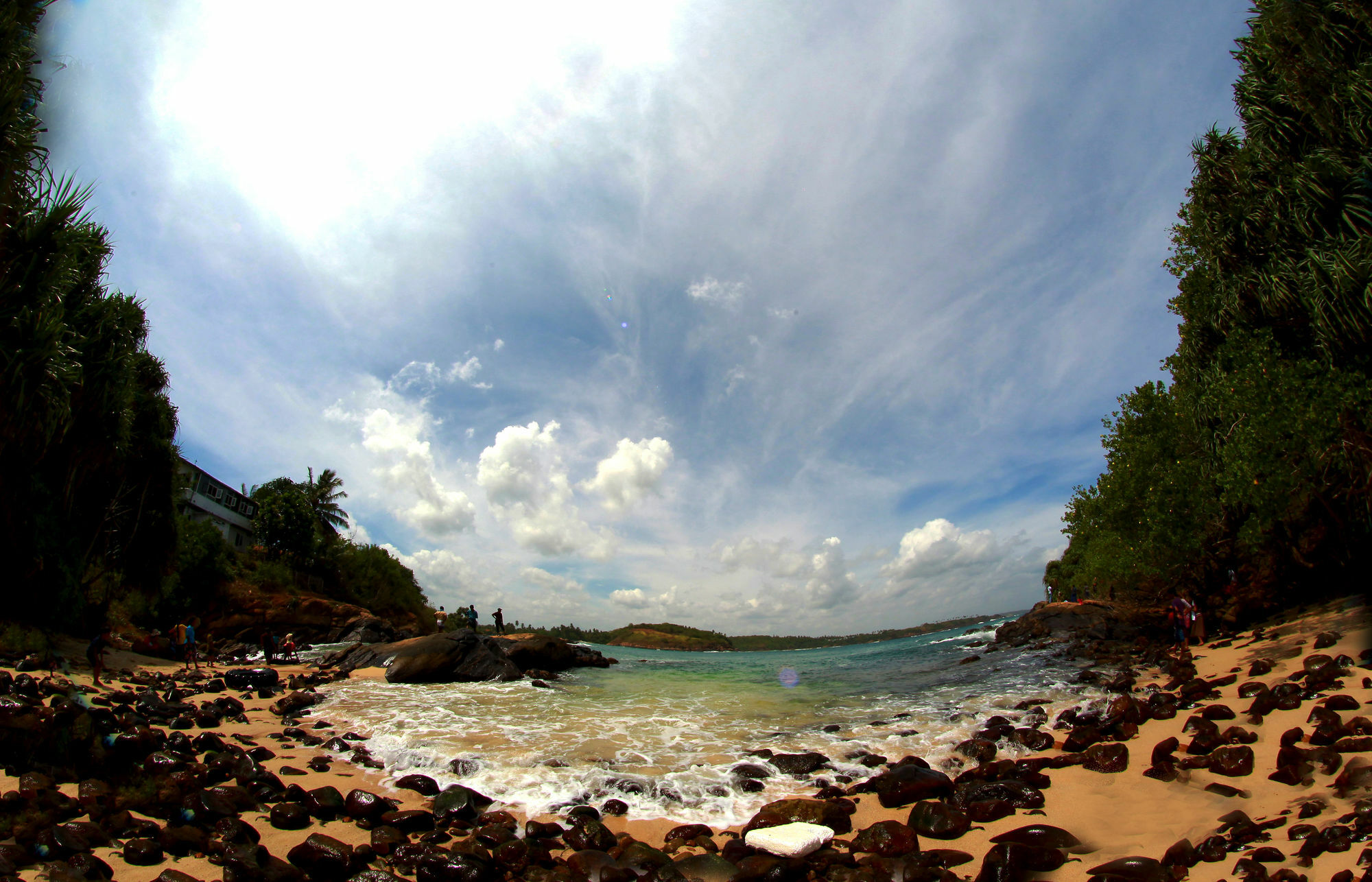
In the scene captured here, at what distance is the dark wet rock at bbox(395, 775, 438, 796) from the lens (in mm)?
8852

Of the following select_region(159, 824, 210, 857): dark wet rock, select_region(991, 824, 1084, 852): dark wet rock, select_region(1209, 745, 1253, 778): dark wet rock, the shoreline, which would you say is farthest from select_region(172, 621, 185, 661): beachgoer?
select_region(1209, 745, 1253, 778): dark wet rock

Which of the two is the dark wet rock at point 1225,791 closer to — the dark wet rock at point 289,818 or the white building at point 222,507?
the dark wet rock at point 289,818

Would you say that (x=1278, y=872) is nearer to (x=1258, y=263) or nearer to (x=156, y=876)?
(x=156, y=876)

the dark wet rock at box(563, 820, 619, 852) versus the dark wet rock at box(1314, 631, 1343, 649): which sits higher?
the dark wet rock at box(1314, 631, 1343, 649)

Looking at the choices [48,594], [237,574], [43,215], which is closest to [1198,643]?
[43,215]

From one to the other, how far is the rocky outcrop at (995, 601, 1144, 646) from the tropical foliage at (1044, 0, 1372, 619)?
731 centimetres

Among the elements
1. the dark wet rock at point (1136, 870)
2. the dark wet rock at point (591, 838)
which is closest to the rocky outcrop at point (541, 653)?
the dark wet rock at point (591, 838)

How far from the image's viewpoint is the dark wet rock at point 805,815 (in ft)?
24.5

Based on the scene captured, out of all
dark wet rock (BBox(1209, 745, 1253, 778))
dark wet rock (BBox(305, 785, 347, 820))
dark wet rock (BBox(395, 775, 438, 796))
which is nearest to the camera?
dark wet rock (BBox(1209, 745, 1253, 778))

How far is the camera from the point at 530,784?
950 cm

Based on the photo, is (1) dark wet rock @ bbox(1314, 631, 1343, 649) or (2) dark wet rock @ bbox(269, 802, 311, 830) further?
(1) dark wet rock @ bbox(1314, 631, 1343, 649)

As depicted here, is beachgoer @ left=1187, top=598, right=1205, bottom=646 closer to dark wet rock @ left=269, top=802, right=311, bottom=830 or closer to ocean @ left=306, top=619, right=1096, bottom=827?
ocean @ left=306, top=619, right=1096, bottom=827

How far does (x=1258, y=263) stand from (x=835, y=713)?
18.9 m

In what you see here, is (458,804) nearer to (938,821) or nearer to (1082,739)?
(938,821)
